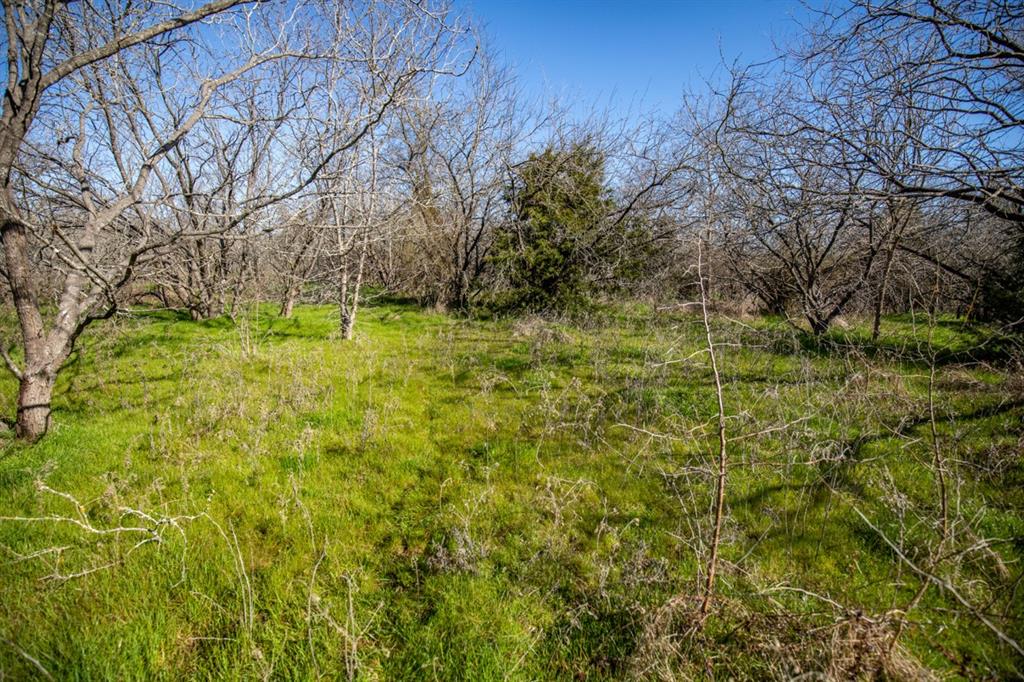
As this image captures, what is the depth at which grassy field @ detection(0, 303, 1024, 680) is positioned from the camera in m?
2.06

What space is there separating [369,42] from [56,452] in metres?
7.70

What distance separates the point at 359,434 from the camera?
427 centimetres

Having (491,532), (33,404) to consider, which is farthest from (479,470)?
(33,404)

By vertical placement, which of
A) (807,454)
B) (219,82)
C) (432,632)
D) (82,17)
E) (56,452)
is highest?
(82,17)

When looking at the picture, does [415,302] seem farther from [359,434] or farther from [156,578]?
[156,578]

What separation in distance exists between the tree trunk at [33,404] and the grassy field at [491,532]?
125 mm

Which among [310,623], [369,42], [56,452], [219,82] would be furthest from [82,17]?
[310,623]

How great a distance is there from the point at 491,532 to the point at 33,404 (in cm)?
449

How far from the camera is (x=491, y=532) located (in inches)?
117

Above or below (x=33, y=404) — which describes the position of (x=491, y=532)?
below

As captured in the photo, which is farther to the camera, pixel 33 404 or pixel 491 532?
pixel 33 404

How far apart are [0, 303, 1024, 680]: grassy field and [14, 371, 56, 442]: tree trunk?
0.41 feet

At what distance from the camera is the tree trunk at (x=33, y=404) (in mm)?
3967

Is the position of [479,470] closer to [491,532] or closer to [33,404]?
[491,532]
